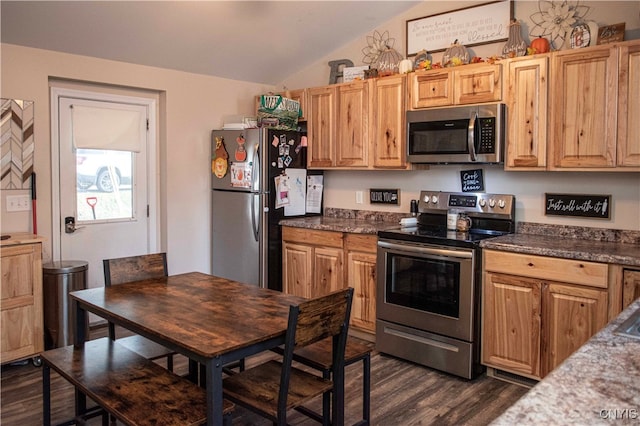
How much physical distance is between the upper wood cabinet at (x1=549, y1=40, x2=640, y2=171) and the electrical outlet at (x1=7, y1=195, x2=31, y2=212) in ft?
12.2

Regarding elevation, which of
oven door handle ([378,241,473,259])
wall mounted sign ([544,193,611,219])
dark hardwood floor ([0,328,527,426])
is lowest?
dark hardwood floor ([0,328,527,426])

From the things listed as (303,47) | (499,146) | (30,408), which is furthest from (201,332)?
(303,47)

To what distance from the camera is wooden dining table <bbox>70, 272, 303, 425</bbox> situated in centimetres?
184

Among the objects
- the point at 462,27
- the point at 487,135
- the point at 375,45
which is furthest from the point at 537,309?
the point at 375,45

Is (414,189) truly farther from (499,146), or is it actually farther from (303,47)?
(303,47)

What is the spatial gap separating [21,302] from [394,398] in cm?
254

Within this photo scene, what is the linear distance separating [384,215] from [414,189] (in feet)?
1.26

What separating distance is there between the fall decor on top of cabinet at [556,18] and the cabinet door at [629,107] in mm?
548

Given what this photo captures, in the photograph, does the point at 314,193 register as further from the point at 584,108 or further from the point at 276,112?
the point at 584,108

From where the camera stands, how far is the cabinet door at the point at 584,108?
9.98ft

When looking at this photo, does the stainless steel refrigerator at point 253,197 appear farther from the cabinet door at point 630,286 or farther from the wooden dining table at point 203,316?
the cabinet door at point 630,286

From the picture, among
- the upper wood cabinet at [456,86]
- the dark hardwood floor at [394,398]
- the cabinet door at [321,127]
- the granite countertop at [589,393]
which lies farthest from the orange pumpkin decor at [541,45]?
the granite countertop at [589,393]

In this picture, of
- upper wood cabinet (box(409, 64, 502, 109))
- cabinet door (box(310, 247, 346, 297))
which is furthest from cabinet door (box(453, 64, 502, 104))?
cabinet door (box(310, 247, 346, 297))

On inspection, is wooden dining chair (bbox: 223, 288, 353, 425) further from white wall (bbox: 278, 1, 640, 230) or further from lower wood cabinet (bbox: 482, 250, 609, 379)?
white wall (bbox: 278, 1, 640, 230)
